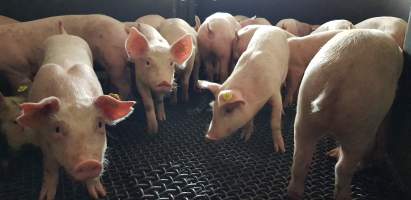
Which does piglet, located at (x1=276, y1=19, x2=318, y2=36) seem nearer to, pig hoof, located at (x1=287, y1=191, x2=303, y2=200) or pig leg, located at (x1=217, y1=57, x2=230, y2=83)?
pig leg, located at (x1=217, y1=57, x2=230, y2=83)

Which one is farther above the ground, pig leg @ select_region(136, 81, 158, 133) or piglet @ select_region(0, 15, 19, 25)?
piglet @ select_region(0, 15, 19, 25)

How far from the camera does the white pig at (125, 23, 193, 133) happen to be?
2.88 meters

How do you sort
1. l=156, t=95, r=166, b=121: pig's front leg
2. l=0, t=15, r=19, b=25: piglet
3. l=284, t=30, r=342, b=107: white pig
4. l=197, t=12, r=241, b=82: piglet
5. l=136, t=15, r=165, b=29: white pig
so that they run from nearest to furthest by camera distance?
l=284, t=30, r=342, b=107: white pig < l=156, t=95, r=166, b=121: pig's front leg < l=0, t=15, r=19, b=25: piglet < l=197, t=12, r=241, b=82: piglet < l=136, t=15, r=165, b=29: white pig

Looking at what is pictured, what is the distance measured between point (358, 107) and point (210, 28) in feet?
7.06

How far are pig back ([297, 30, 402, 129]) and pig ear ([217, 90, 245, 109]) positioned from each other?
2.16ft

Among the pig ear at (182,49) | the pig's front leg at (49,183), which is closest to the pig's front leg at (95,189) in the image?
the pig's front leg at (49,183)

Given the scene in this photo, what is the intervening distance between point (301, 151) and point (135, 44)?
5.27 ft

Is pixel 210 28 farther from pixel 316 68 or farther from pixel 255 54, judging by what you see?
pixel 316 68

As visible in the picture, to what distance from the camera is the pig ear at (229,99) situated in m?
2.53

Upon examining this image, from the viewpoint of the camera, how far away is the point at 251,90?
274 cm

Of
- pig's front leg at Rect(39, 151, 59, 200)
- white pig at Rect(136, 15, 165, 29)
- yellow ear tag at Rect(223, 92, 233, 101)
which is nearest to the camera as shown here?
pig's front leg at Rect(39, 151, 59, 200)

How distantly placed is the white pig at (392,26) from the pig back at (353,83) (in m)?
1.23

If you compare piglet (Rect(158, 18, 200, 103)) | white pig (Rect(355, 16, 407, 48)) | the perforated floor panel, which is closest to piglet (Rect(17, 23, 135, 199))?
the perforated floor panel

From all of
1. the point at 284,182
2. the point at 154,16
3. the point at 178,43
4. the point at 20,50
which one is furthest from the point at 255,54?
the point at 20,50
